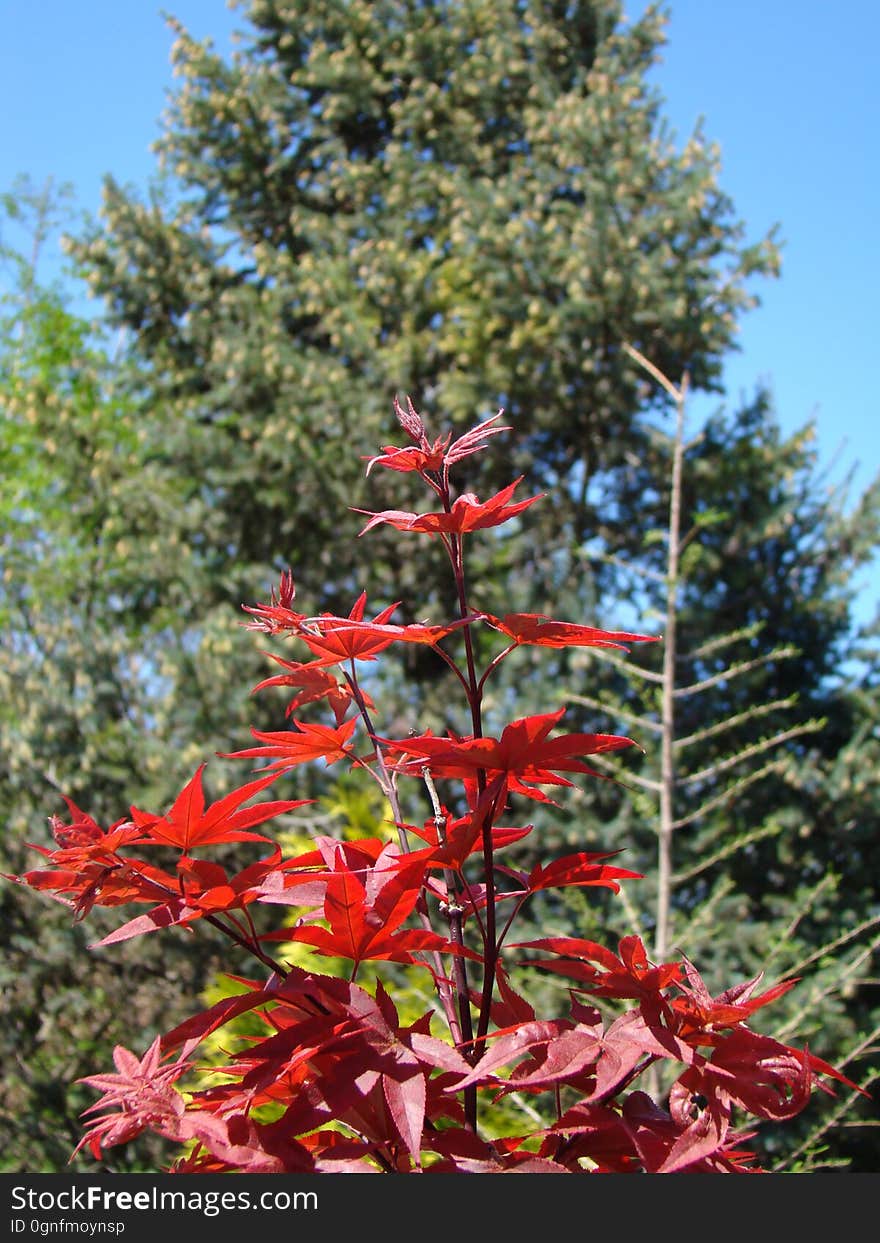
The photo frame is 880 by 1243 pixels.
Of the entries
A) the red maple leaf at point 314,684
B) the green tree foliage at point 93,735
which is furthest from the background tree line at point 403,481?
the red maple leaf at point 314,684

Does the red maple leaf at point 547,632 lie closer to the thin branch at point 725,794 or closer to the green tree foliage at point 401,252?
the thin branch at point 725,794

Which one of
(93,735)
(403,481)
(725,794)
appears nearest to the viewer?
(725,794)

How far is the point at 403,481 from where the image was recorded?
22.0ft

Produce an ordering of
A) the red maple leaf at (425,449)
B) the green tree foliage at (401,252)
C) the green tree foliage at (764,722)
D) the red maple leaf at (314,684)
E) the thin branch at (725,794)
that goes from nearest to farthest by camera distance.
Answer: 1. the red maple leaf at (425,449)
2. the red maple leaf at (314,684)
3. the thin branch at (725,794)
4. the green tree foliage at (764,722)
5. the green tree foliage at (401,252)

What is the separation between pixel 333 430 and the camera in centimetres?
660

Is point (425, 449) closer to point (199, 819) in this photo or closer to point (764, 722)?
point (199, 819)

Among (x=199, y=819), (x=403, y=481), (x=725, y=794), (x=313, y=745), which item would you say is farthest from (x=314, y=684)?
(x=403, y=481)

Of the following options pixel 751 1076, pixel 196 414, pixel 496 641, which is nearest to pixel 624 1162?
pixel 751 1076

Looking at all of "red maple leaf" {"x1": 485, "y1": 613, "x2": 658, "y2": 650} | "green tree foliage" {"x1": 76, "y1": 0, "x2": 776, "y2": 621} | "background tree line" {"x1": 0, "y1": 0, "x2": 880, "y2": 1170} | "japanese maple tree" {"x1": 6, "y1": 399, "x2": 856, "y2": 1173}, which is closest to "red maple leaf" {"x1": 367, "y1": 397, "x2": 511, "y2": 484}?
"japanese maple tree" {"x1": 6, "y1": 399, "x2": 856, "y2": 1173}

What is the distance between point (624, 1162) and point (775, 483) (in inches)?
226

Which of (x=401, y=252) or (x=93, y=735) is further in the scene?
(x=401, y=252)

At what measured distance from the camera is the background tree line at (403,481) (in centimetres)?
543

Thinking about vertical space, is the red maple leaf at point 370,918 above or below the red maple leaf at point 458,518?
below

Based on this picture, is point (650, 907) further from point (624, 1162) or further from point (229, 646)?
point (624, 1162)
